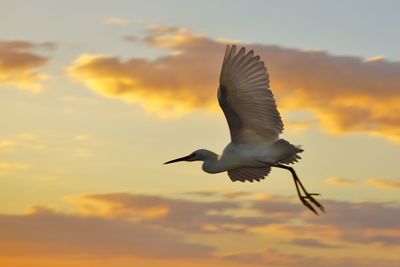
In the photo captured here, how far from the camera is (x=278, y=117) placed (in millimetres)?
22016

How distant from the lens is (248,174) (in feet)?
78.7

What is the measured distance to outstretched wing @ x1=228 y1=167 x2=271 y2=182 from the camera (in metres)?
23.9

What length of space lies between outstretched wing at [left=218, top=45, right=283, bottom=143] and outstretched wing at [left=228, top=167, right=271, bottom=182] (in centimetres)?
150

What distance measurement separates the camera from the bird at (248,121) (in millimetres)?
21594

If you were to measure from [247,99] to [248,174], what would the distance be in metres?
2.65

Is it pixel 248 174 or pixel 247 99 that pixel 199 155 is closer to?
pixel 248 174

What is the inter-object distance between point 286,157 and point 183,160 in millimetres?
2613

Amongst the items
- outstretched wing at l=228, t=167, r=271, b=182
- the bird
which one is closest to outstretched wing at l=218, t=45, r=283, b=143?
the bird

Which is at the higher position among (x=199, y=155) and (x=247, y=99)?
(x=247, y=99)

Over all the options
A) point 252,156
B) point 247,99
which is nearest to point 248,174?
point 252,156

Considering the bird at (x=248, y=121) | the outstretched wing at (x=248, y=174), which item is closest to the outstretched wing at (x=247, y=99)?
the bird at (x=248, y=121)

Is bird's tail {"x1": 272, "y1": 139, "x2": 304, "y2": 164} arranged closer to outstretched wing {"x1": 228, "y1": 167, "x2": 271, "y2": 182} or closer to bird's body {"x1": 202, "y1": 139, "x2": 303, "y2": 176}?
bird's body {"x1": 202, "y1": 139, "x2": 303, "y2": 176}

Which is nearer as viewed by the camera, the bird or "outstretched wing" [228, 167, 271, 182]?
the bird

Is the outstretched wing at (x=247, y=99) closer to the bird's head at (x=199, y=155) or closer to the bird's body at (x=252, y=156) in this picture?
the bird's body at (x=252, y=156)
